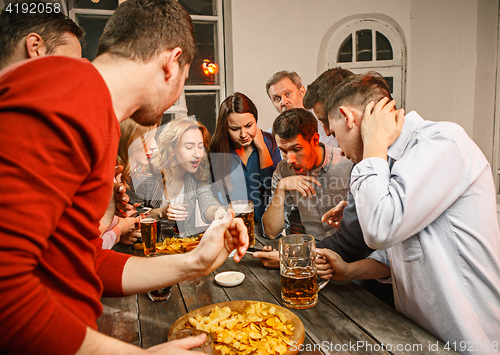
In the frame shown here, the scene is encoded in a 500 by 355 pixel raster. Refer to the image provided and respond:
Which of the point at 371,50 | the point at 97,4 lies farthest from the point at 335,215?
the point at 97,4

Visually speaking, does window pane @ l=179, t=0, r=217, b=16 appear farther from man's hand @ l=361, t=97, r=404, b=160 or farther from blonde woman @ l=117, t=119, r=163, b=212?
man's hand @ l=361, t=97, r=404, b=160

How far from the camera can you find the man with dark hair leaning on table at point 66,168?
463mm

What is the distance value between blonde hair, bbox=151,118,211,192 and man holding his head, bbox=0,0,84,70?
4.67 feet

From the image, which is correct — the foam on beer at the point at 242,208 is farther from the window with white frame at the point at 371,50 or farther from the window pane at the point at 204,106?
the window with white frame at the point at 371,50

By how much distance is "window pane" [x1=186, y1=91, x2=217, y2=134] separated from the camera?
359cm

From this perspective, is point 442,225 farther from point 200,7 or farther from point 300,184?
point 200,7

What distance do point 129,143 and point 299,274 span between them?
1749 millimetres

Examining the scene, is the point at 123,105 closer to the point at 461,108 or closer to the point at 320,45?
the point at 320,45

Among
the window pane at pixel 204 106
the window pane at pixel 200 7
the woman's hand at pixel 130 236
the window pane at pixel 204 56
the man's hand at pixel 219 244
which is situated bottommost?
the woman's hand at pixel 130 236

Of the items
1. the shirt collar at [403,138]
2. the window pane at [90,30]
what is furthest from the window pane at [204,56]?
the shirt collar at [403,138]

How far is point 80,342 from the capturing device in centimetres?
53

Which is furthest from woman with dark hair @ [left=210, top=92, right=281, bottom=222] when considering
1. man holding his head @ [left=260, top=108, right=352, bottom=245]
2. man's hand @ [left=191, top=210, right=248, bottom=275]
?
man's hand @ [left=191, top=210, right=248, bottom=275]

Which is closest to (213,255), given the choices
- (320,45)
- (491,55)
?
(320,45)

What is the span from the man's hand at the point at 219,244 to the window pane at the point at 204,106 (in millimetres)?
2711
